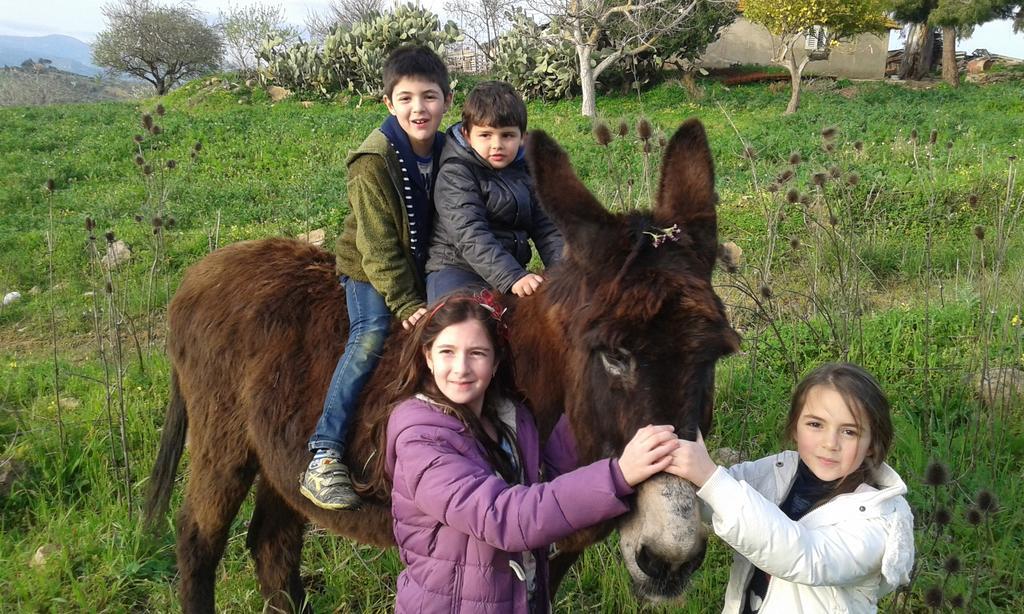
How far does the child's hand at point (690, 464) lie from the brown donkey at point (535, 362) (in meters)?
0.03

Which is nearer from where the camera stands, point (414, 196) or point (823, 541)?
point (823, 541)

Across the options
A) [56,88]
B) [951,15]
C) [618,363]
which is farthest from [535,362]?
[56,88]

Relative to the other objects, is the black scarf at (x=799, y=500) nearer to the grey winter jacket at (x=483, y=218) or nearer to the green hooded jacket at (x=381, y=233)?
the grey winter jacket at (x=483, y=218)

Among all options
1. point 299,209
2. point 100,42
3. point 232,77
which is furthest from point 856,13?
point 100,42

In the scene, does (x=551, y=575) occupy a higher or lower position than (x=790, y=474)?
lower

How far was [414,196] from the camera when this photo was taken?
3031 mm

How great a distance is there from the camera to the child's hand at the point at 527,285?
257cm

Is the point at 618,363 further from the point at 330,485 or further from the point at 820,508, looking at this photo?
the point at 330,485

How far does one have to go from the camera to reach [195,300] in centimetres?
331

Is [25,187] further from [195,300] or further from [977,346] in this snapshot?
[977,346]

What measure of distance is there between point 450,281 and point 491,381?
0.81m

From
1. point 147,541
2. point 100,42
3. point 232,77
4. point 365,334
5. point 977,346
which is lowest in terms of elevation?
point 147,541

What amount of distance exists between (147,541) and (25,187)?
10099 millimetres

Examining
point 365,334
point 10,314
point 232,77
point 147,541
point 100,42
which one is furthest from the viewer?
point 100,42
